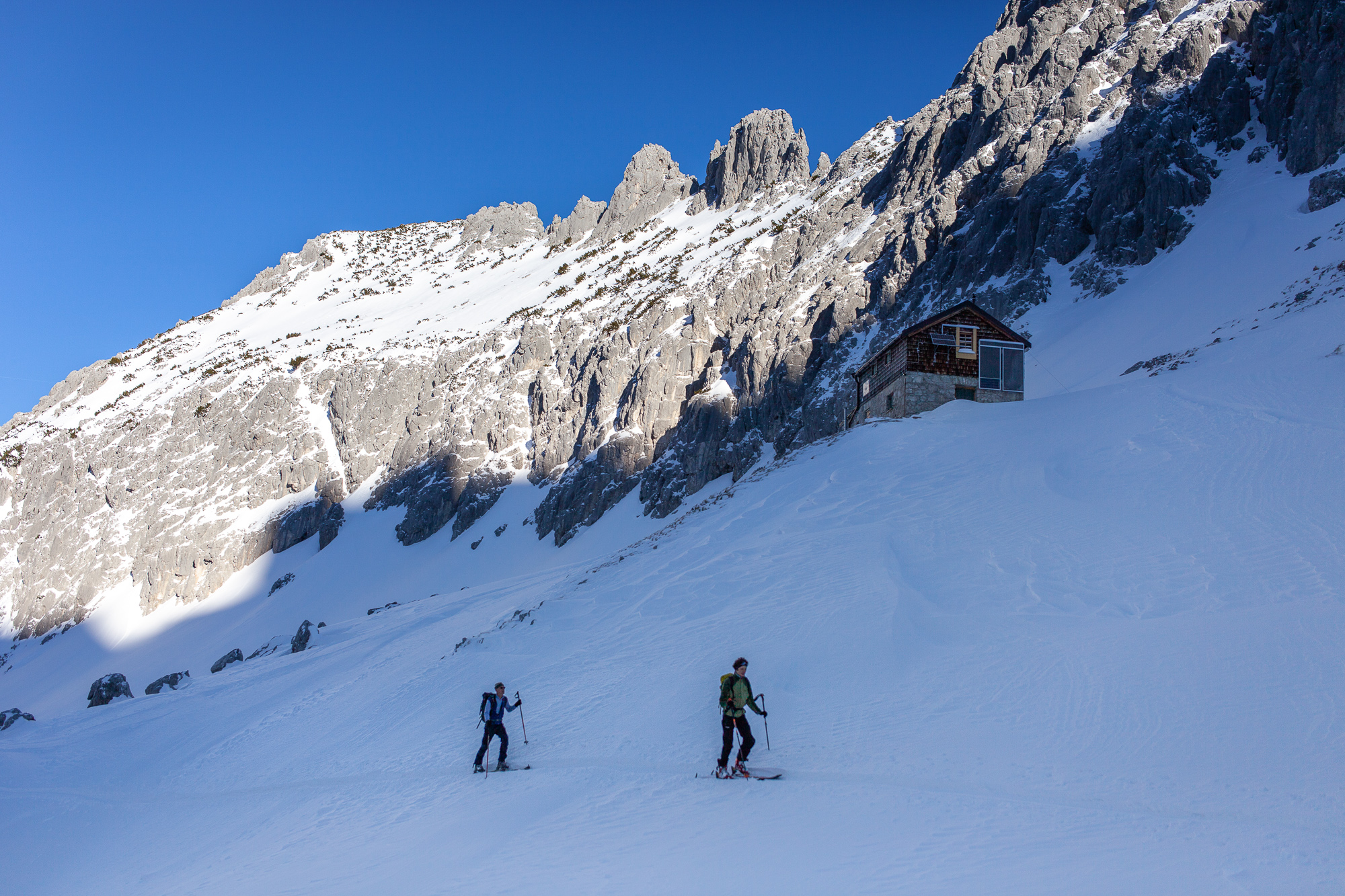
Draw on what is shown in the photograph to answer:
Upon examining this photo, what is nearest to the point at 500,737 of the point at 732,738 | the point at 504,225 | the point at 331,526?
the point at 732,738

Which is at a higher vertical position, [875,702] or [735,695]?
[735,695]

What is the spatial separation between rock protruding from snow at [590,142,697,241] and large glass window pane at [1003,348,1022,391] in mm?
87710

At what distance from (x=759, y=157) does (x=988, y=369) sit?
79887 mm

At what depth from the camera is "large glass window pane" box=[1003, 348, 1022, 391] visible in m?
35.1

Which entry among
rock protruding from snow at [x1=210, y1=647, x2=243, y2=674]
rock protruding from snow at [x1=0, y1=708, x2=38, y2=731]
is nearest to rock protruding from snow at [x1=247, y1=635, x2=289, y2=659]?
rock protruding from snow at [x1=210, y1=647, x2=243, y2=674]

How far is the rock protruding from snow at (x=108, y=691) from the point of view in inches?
1399

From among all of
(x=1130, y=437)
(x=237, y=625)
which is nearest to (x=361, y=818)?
(x=1130, y=437)

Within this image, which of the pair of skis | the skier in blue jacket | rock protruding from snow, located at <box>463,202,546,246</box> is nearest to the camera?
the pair of skis

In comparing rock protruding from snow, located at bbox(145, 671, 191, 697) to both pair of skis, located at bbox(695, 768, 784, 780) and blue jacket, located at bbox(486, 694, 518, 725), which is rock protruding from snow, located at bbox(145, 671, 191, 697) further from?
pair of skis, located at bbox(695, 768, 784, 780)

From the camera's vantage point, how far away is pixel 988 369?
1374 inches

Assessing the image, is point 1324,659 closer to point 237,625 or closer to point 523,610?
point 523,610

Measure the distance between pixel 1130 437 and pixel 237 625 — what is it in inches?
2496

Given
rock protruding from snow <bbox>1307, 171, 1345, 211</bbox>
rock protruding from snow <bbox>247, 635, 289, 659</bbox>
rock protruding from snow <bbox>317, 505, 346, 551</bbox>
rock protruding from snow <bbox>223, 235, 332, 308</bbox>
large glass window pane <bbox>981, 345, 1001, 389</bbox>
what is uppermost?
rock protruding from snow <bbox>223, 235, 332, 308</bbox>

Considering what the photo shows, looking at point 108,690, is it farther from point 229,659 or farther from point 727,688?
point 727,688
